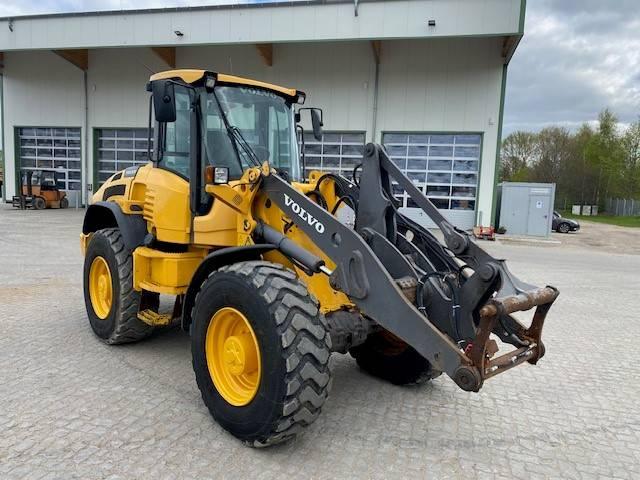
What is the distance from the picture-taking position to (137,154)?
23219 millimetres

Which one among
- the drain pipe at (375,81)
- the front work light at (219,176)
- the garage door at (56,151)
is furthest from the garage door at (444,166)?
the front work light at (219,176)

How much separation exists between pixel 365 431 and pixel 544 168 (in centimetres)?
5280

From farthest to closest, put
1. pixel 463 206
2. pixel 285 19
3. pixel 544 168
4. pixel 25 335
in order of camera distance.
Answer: pixel 544 168, pixel 463 206, pixel 285 19, pixel 25 335

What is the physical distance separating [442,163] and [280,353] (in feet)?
60.3

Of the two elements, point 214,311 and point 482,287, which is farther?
point 214,311

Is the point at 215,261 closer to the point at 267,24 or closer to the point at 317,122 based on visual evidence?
the point at 317,122

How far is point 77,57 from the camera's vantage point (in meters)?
22.7

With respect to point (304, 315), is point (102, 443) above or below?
below

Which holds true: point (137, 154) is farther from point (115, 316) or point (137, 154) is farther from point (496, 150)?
point (115, 316)

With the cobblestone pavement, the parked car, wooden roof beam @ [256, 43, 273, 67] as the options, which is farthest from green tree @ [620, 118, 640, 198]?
the cobblestone pavement

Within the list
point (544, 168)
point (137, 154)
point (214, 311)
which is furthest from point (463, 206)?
point (544, 168)

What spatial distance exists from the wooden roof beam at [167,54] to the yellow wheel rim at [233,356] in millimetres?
20440

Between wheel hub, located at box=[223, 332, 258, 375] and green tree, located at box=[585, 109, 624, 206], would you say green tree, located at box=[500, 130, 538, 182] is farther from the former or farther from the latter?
wheel hub, located at box=[223, 332, 258, 375]

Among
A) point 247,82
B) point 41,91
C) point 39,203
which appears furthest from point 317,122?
point 41,91
